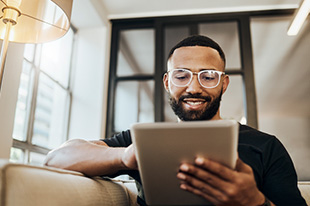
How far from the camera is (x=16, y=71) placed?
194 cm

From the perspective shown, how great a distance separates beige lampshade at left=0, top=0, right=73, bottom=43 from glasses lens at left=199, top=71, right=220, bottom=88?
2.24 ft

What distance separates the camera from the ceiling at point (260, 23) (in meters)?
3.32

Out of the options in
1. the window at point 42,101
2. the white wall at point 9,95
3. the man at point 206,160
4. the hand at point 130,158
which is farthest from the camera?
the window at point 42,101

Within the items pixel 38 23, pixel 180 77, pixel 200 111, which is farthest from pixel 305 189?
pixel 38 23

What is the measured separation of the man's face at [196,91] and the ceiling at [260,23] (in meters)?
2.08

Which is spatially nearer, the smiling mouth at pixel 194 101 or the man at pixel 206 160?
the man at pixel 206 160

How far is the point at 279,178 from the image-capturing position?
0.99 metres

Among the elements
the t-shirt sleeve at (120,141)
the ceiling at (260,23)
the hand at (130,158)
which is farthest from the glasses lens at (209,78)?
the ceiling at (260,23)

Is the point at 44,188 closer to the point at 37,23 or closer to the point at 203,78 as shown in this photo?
the point at 203,78

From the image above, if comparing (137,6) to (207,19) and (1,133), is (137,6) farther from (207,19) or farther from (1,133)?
(1,133)

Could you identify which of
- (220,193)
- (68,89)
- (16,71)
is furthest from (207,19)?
(220,193)

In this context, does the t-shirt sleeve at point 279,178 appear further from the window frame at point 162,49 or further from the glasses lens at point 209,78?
the window frame at point 162,49

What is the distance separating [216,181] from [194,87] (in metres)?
0.58

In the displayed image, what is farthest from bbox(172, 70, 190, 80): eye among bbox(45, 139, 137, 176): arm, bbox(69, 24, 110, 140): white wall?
bbox(69, 24, 110, 140): white wall
